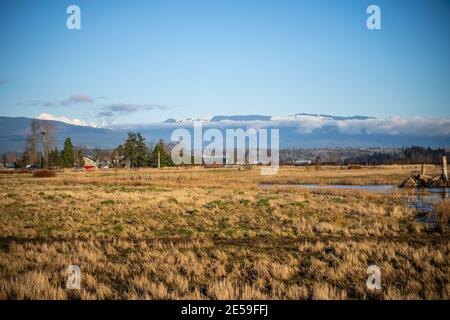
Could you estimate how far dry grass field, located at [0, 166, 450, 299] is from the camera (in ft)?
29.0

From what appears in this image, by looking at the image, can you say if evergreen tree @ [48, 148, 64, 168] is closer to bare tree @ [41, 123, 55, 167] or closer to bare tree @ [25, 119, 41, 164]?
bare tree @ [41, 123, 55, 167]

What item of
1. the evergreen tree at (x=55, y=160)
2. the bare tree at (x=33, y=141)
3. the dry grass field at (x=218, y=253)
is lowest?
the dry grass field at (x=218, y=253)

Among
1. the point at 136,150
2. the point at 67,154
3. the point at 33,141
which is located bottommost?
the point at 67,154

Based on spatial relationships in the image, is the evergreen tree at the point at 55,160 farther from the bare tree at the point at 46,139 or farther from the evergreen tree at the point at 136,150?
the evergreen tree at the point at 136,150

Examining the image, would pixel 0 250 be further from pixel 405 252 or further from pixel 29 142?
pixel 29 142

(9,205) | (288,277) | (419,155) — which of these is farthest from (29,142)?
(419,155)

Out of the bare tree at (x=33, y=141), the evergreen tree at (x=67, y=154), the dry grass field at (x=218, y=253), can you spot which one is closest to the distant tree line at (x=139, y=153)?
the evergreen tree at (x=67, y=154)

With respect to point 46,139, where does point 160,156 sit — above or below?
below

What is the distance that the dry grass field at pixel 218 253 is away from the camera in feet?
29.0

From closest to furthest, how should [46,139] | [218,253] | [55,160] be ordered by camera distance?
[218,253] < [46,139] < [55,160]

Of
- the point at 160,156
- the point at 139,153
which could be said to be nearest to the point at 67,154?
the point at 139,153

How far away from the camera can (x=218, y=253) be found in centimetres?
1219

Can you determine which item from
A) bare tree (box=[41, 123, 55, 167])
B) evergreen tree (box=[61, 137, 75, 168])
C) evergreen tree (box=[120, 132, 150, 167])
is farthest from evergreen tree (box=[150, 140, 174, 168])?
bare tree (box=[41, 123, 55, 167])

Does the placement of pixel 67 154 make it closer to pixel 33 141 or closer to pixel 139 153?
pixel 33 141
